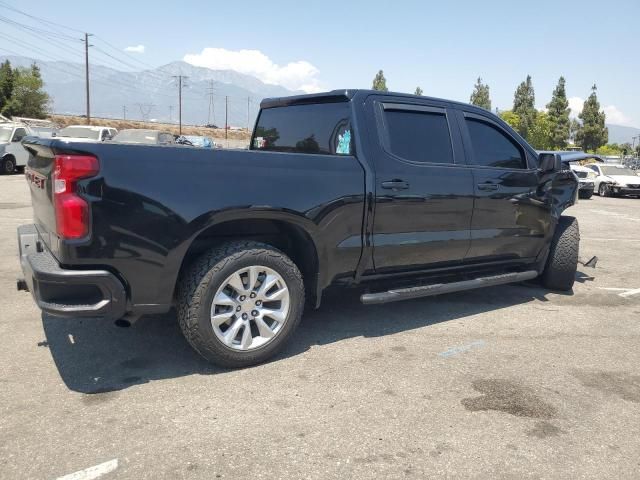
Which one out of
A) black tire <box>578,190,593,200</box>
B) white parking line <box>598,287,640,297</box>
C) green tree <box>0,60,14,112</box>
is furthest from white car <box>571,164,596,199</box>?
green tree <box>0,60,14,112</box>

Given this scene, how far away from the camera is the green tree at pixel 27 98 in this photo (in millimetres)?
47125

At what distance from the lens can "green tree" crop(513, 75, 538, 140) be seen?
64.6 meters

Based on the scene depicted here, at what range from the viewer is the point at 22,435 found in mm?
2656

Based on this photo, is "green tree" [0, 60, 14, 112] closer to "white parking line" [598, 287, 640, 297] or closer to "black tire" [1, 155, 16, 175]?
"black tire" [1, 155, 16, 175]

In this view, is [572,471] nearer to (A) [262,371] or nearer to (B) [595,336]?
(A) [262,371]

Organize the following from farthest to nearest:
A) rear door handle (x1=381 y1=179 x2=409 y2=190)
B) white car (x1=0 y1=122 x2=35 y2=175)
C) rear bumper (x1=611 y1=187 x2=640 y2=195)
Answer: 1. rear bumper (x1=611 y1=187 x2=640 y2=195)
2. white car (x1=0 y1=122 x2=35 y2=175)
3. rear door handle (x1=381 y1=179 x2=409 y2=190)

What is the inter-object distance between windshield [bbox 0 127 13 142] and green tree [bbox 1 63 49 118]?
105ft

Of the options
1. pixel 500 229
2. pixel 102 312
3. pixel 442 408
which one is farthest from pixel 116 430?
pixel 500 229

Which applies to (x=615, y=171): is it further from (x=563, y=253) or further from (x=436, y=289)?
(x=436, y=289)

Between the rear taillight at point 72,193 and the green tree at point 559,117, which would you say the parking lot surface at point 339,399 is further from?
the green tree at point 559,117

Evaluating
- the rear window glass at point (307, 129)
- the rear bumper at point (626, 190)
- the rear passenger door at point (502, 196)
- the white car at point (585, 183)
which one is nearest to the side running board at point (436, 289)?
the rear passenger door at point (502, 196)

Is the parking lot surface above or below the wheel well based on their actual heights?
below

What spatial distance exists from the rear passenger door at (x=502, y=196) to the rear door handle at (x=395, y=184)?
82 cm

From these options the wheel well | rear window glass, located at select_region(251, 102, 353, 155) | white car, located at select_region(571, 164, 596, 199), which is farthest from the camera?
white car, located at select_region(571, 164, 596, 199)
